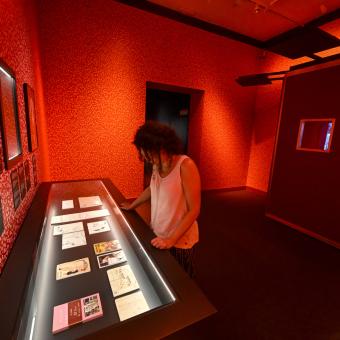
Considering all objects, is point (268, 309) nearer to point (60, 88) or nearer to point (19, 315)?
point (19, 315)

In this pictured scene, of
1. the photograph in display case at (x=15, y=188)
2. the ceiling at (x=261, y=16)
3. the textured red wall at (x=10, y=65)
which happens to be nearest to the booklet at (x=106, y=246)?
the textured red wall at (x=10, y=65)

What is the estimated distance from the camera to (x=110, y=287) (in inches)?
28.4

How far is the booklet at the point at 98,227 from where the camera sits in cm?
106

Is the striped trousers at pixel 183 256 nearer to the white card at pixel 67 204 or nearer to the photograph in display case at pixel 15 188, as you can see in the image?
the white card at pixel 67 204

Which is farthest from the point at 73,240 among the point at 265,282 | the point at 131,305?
the point at 265,282

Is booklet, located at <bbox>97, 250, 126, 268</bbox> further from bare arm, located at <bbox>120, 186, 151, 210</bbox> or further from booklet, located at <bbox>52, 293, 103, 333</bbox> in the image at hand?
bare arm, located at <bbox>120, 186, 151, 210</bbox>

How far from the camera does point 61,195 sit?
156cm

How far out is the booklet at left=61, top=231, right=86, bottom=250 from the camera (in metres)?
0.93

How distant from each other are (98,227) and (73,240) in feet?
0.50

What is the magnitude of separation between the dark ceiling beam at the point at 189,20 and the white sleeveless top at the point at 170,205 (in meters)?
3.46

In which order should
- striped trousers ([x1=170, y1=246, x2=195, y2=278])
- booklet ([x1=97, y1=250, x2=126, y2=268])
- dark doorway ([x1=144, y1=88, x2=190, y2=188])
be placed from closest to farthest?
booklet ([x1=97, y1=250, x2=126, y2=268]) < striped trousers ([x1=170, y1=246, x2=195, y2=278]) < dark doorway ([x1=144, y1=88, x2=190, y2=188])

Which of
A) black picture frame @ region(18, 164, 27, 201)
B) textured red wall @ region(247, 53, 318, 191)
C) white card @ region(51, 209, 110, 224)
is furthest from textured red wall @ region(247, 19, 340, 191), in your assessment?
black picture frame @ region(18, 164, 27, 201)

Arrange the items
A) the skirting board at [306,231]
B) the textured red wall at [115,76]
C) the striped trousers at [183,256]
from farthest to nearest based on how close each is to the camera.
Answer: the textured red wall at [115,76] → the skirting board at [306,231] → the striped trousers at [183,256]

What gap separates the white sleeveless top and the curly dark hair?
87 millimetres
